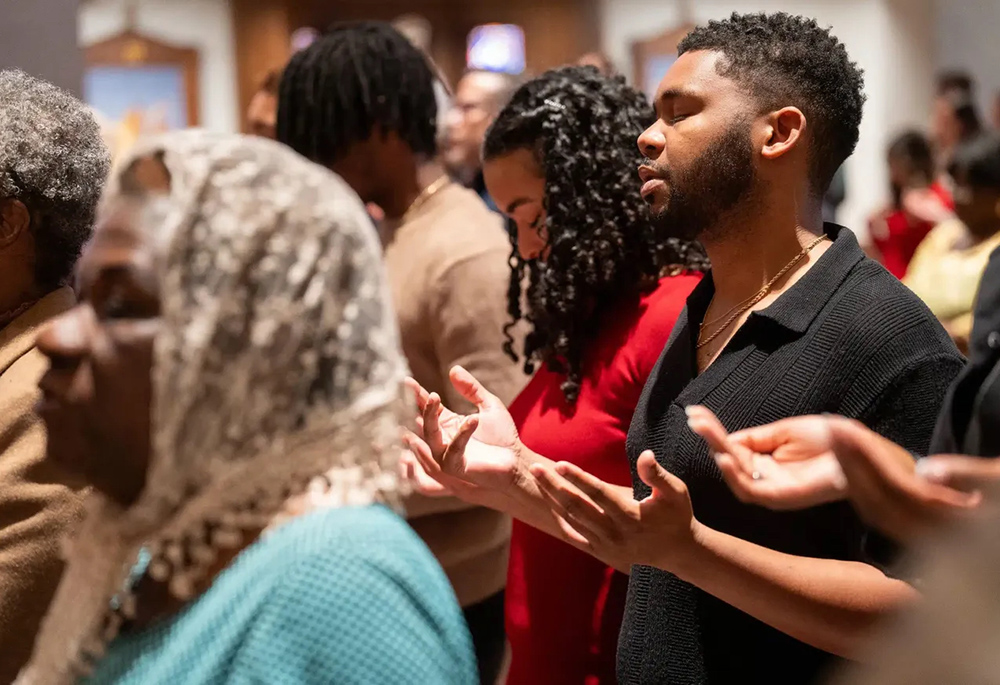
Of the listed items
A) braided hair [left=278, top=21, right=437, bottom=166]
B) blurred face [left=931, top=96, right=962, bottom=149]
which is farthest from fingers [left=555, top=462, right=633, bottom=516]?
blurred face [left=931, top=96, right=962, bottom=149]

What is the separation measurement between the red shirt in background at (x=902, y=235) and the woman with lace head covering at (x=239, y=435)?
4.47m

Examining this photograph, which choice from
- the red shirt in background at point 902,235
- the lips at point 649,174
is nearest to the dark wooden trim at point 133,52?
the red shirt in background at point 902,235

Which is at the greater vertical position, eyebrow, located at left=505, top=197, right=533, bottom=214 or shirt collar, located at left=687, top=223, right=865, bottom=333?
shirt collar, located at left=687, top=223, right=865, bottom=333

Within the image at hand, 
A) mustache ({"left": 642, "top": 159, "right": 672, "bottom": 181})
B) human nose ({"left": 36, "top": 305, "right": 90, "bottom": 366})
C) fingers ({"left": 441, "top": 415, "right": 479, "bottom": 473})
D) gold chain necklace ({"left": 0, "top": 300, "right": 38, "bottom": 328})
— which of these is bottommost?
fingers ({"left": 441, "top": 415, "right": 479, "bottom": 473})

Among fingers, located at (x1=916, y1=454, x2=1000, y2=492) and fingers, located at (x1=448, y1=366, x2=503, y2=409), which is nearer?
fingers, located at (x1=916, y1=454, x2=1000, y2=492)

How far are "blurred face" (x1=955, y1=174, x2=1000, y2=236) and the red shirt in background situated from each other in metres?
1.67

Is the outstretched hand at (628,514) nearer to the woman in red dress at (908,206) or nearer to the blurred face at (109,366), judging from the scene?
the blurred face at (109,366)

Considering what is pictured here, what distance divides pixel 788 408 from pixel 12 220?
1.21m

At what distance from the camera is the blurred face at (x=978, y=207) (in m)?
3.45

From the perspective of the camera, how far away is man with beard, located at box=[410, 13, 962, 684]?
1328 millimetres

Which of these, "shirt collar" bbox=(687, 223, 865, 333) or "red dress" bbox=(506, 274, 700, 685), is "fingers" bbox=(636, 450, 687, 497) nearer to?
"shirt collar" bbox=(687, 223, 865, 333)

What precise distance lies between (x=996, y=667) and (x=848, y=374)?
2.52 ft

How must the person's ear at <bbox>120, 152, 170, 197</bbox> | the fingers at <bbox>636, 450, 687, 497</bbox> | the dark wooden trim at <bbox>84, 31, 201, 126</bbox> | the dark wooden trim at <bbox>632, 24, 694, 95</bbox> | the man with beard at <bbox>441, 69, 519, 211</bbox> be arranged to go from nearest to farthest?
the person's ear at <bbox>120, 152, 170, 197</bbox>, the fingers at <bbox>636, 450, 687, 497</bbox>, the man with beard at <bbox>441, 69, 519, 211</bbox>, the dark wooden trim at <bbox>632, 24, 694, 95</bbox>, the dark wooden trim at <bbox>84, 31, 201, 126</bbox>

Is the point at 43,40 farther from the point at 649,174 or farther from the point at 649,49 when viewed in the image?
the point at 649,49
